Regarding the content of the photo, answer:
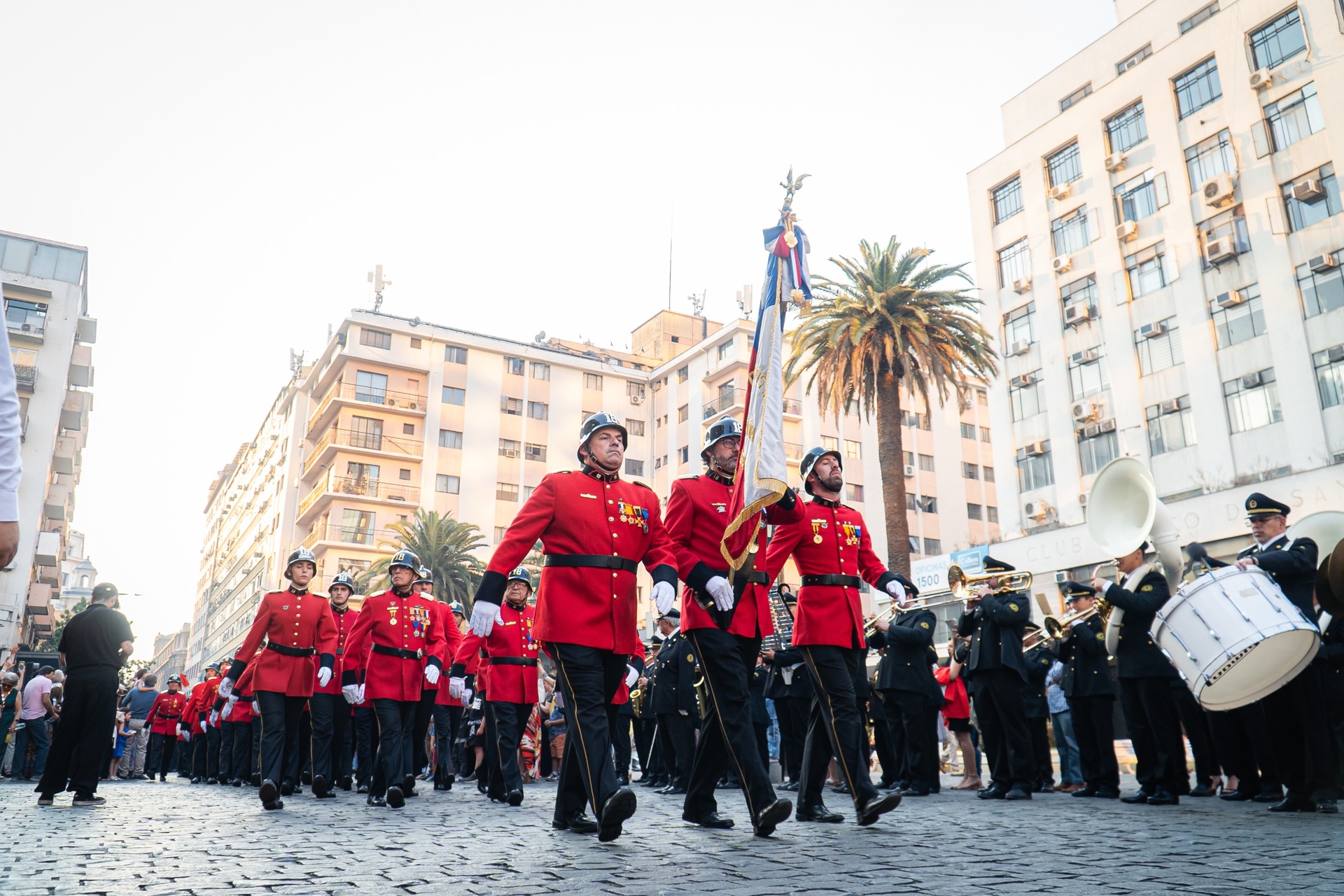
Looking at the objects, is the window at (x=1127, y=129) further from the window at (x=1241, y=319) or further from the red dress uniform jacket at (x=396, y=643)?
the red dress uniform jacket at (x=396, y=643)

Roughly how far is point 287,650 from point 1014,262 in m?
35.3

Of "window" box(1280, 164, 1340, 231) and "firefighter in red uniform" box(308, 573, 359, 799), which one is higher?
"window" box(1280, 164, 1340, 231)

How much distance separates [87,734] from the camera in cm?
973

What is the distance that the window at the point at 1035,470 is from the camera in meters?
36.8

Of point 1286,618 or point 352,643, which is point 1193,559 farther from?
point 352,643

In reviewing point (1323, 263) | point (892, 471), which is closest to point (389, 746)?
point (892, 471)

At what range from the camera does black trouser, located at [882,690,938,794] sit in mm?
10320

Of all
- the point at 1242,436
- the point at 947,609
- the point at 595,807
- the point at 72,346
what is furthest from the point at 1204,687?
the point at 72,346

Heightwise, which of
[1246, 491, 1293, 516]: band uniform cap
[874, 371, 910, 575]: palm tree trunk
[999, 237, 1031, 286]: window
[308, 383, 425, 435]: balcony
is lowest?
[1246, 491, 1293, 516]: band uniform cap

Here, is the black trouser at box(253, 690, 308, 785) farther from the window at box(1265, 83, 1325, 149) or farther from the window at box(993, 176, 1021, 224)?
the window at box(993, 176, 1021, 224)

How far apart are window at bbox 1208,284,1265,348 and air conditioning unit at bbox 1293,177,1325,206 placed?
8.70 feet

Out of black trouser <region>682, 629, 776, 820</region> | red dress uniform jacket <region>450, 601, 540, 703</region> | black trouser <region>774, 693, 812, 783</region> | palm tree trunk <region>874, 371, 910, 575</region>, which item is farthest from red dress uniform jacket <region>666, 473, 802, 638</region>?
palm tree trunk <region>874, 371, 910, 575</region>

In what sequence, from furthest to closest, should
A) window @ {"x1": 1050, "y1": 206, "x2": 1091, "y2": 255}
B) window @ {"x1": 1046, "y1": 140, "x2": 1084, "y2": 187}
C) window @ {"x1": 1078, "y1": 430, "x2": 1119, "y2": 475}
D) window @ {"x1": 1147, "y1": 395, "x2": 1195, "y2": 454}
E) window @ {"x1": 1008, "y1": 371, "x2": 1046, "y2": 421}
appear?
1. window @ {"x1": 1008, "y1": 371, "x2": 1046, "y2": 421}
2. window @ {"x1": 1046, "y1": 140, "x2": 1084, "y2": 187}
3. window @ {"x1": 1050, "y1": 206, "x2": 1091, "y2": 255}
4. window @ {"x1": 1078, "y1": 430, "x2": 1119, "y2": 475}
5. window @ {"x1": 1147, "y1": 395, "x2": 1195, "y2": 454}

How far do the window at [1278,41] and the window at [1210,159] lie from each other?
2.27 m
